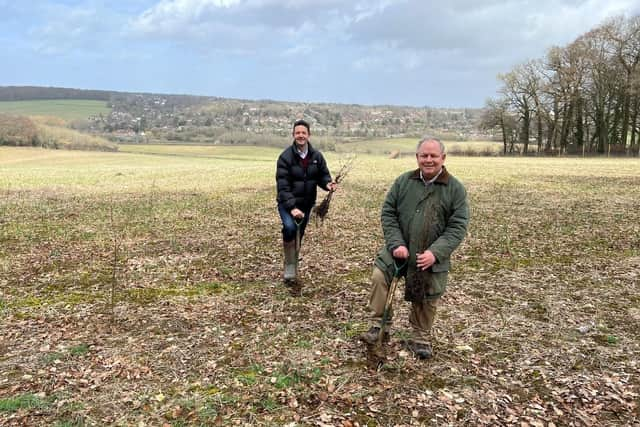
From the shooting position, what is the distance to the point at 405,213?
15.6 ft

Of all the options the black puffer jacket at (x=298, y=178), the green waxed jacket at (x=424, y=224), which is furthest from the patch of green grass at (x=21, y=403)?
the black puffer jacket at (x=298, y=178)

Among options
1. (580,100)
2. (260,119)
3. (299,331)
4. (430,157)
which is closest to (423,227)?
(430,157)

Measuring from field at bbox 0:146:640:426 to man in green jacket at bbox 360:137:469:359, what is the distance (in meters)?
1.00

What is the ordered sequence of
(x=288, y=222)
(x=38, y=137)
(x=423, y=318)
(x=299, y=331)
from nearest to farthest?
(x=423, y=318)
(x=299, y=331)
(x=288, y=222)
(x=38, y=137)

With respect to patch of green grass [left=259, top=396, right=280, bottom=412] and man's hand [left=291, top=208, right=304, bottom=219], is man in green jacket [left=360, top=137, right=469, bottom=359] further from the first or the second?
man's hand [left=291, top=208, right=304, bottom=219]

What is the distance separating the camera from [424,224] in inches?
181

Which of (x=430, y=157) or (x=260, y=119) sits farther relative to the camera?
(x=260, y=119)

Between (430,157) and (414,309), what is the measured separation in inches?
71.8

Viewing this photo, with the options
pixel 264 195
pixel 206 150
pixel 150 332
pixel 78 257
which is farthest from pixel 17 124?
pixel 150 332

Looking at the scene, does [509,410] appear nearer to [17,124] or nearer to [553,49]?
[553,49]

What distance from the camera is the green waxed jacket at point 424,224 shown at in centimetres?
459

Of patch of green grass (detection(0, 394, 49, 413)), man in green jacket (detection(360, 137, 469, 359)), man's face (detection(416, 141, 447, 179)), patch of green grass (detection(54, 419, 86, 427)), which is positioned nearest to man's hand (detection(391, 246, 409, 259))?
man in green jacket (detection(360, 137, 469, 359))

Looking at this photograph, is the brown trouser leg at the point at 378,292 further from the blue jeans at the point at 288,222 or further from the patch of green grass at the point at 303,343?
the blue jeans at the point at 288,222

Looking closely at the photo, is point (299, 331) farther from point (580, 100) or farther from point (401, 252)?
point (580, 100)
